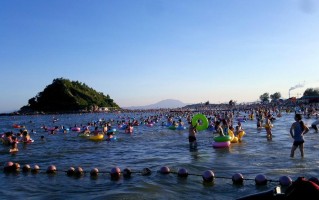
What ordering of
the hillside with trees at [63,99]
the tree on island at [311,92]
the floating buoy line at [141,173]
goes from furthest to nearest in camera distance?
the hillside with trees at [63,99] → the tree on island at [311,92] → the floating buoy line at [141,173]

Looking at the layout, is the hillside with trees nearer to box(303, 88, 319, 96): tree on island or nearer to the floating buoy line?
box(303, 88, 319, 96): tree on island

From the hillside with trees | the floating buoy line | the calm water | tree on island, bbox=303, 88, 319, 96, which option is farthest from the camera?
the hillside with trees

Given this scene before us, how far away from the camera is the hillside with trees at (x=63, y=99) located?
123000 millimetres

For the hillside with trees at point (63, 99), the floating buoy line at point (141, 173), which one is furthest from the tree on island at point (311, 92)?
the floating buoy line at point (141, 173)

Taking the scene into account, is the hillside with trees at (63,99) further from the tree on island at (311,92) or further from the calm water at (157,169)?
the calm water at (157,169)

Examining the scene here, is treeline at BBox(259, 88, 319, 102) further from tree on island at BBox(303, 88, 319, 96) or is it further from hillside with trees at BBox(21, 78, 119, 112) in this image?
hillside with trees at BBox(21, 78, 119, 112)

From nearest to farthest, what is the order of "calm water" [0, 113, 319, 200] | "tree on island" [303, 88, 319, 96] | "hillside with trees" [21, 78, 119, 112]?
"calm water" [0, 113, 319, 200] → "tree on island" [303, 88, 319, 96] → "hillside with trees" [21, 78, 119, 112]

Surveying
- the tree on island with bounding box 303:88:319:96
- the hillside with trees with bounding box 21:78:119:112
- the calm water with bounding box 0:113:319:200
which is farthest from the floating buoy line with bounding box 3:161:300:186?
the hillside with trees with bounding box 21:78:119:112

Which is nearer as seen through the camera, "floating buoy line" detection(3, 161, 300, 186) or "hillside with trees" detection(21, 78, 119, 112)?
"floating buoy line" detection(3, 161, 300, 186)

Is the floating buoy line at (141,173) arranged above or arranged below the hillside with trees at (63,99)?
below

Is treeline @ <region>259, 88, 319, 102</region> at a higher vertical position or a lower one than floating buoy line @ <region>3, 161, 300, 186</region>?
higher

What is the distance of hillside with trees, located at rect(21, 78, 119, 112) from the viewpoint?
4843 inches

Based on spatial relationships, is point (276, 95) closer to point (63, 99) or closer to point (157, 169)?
point (63, 99)

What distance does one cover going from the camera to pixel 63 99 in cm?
12369
